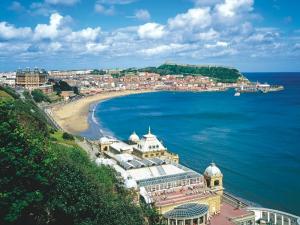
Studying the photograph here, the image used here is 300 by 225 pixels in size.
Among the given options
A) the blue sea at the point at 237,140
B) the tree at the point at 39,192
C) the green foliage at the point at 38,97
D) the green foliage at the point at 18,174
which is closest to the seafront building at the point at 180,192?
the blue sea at the point at 237,140

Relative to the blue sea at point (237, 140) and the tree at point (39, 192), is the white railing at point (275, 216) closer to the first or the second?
the blue sea at point (237, 140)

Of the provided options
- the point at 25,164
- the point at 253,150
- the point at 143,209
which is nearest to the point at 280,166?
the point at 253,150

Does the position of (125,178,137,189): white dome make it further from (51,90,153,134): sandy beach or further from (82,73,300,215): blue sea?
(51,90,153,134): sandy beach

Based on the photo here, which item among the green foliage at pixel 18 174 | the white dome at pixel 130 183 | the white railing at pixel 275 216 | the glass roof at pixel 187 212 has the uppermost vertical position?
the green foliage at pixel 18 174

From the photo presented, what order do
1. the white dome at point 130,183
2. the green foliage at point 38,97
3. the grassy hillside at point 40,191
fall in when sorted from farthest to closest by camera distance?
the green foliage at point 38,97, the white dome at point 130,183, the grassy hillside at point 40,191

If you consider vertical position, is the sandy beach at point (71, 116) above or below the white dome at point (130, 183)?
below

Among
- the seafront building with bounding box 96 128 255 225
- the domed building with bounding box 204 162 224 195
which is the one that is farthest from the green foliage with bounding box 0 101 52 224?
the domed building with bounding box 204 162 224 195

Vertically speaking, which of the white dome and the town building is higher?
the town building

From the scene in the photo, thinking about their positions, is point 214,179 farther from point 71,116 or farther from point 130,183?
point 71,116
